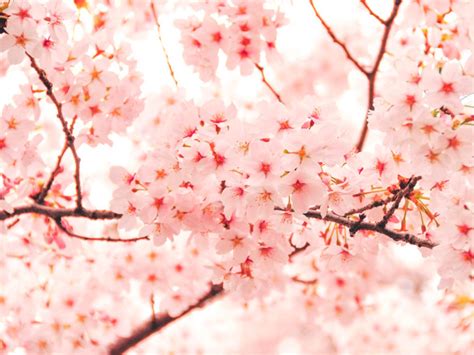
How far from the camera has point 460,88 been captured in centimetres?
157

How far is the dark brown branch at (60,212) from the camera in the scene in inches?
86.7

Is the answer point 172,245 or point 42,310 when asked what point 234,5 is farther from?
point 42,310

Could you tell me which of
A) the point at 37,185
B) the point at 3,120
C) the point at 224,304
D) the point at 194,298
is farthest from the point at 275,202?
the point at 224,304

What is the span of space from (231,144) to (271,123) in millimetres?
128

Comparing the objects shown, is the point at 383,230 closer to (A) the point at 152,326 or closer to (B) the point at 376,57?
(B) the point at 376,57

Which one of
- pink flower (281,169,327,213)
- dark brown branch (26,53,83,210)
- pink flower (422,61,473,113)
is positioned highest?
dark brown branch (26,53,83,210)

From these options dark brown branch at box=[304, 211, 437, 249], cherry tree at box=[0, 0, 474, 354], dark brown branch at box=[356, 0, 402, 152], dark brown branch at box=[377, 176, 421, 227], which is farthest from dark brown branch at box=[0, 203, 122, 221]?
dark brown branch at box=[356, 0, 402, 152]

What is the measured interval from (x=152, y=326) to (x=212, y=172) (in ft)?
5.57

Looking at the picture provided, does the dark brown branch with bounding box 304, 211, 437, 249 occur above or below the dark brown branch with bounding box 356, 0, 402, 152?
below

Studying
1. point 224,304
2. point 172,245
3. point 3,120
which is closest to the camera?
point 3,120

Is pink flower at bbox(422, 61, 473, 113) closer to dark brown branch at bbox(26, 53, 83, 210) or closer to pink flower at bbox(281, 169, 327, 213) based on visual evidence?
pink flower at bbox(281, 169, 327, 213)

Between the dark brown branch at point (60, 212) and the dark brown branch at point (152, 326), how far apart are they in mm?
938

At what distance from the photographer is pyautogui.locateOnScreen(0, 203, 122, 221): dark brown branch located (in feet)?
7.22

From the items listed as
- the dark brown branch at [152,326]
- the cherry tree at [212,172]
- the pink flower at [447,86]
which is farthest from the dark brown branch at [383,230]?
the dark brown branch at [152,326]
